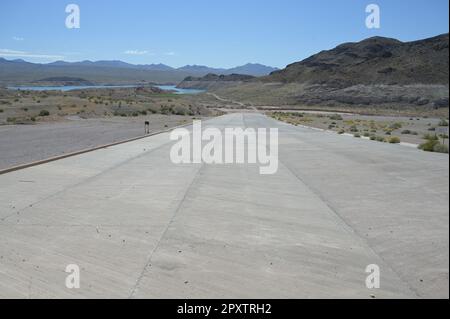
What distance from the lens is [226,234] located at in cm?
854

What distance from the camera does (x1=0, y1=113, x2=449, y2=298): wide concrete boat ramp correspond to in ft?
20.0

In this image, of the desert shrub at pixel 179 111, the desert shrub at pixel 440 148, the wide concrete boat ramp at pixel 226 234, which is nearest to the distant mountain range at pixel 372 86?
the desert shrub at pixel 179 111

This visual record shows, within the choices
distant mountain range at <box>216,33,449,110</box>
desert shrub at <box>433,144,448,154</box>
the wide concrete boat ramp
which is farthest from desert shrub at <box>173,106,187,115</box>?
the wide concrete boat ramp

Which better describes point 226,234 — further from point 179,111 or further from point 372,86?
point 372,86

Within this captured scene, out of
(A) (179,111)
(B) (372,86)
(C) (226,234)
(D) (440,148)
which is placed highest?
(B) (372,86)

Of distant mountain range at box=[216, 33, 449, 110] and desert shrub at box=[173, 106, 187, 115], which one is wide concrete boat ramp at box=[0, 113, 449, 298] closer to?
desert shrub at box=[173, 106, 187, 115]

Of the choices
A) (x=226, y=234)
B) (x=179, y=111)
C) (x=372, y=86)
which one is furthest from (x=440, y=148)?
(x=372, y=86)

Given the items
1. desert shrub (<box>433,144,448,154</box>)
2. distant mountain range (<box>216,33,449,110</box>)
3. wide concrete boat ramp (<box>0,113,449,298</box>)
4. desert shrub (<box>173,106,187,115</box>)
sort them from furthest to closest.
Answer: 1. distant mountain range (<box>216,33,449,110</box>)
2. desert shrub (<box>173,106,187,115</box>)
3. desert shrub (<box>433,144,448,154</box>)
4. wide concrete boat ramp (<box>0,113,449,298</box>)

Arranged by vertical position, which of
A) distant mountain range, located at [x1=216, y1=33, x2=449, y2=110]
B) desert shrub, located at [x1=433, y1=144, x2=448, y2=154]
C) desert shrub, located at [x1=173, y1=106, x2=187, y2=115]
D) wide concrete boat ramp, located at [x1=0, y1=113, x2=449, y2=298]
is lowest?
wide concrete boat ramp, located at [x1=0, y1=113, x2=449, y2=298]

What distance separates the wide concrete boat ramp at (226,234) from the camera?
239 inches

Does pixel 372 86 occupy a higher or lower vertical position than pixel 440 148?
higher

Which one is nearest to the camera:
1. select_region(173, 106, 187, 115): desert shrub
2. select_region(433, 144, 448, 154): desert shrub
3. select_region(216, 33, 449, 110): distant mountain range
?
select_region(433, 144, 448, 154): desert shrub

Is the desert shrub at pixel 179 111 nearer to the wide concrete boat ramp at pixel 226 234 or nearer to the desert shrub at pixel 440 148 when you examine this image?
the desert shrub at pixel 440 148
